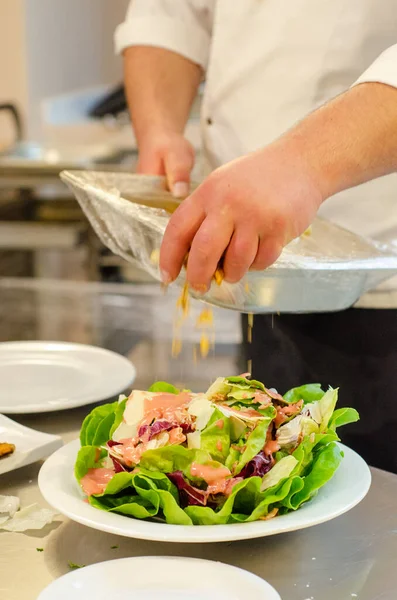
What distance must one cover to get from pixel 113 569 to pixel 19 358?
68cm

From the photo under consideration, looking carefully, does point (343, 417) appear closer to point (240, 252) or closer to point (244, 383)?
point (244, 383)

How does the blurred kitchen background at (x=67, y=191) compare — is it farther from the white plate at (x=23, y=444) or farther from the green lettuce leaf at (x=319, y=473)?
the green lettuce leaf at (x=319, y=473)

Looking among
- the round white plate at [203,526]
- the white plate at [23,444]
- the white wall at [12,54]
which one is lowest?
the white plate at [23,444]

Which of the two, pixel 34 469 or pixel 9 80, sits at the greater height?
pixel 9 80

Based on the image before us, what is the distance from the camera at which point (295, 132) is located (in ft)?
2.80

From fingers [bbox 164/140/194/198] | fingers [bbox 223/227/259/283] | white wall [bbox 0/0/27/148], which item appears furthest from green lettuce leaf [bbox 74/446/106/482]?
white wall [bbox 0/0/27/148]

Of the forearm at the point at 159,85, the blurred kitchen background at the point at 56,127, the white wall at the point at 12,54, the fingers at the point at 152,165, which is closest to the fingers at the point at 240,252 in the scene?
the fingers at the point at 152,165

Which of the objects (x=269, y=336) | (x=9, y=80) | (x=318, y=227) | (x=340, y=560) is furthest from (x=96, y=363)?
(x=9, y=80)

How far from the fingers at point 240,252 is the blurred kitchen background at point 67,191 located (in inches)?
17.8

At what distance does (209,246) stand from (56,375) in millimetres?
549

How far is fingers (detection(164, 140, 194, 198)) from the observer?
1.23 meters

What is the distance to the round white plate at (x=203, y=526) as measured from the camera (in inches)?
28.0

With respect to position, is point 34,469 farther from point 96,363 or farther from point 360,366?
point 360,366

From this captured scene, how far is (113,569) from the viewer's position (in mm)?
691
